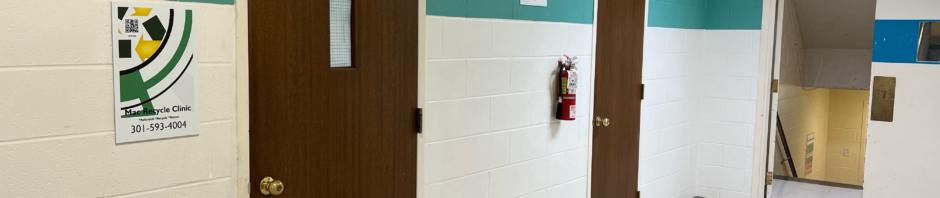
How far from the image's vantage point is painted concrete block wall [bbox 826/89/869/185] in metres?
7.16

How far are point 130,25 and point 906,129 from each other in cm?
373

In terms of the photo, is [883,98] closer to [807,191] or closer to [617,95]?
[617,95]

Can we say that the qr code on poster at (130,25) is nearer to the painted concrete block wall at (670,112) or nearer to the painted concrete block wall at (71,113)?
the painted concrete block wall at (71,113)

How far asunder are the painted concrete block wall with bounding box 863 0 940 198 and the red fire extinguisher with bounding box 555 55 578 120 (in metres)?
1.69

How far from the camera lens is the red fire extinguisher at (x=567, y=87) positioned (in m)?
3.37

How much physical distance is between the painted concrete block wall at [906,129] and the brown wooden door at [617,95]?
1.23 meters

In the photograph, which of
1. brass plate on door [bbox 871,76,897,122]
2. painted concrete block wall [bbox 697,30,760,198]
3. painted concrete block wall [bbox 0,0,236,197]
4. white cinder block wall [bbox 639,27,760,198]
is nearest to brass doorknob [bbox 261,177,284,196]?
painted concrete block wall [bbox 0,0,236,197]

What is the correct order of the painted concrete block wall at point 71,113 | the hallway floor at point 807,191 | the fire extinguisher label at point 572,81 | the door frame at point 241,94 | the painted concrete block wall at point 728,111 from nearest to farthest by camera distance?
the painted concrete block wall at point 71,113 < the door frame at point 241,94 < the fire extinguisher label at point 572,81 < the painted concrete block wall at point 728,111 < the hallway floor at point 807,191

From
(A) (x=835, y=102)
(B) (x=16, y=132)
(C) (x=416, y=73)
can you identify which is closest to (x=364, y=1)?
(C) (x=416, y=73)

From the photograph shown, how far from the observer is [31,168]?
1.69 metres

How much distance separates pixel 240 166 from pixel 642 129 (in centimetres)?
270

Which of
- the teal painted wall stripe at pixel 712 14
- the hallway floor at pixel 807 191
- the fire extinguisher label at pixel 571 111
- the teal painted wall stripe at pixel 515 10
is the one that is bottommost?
the hallway floor at pixel 807 191

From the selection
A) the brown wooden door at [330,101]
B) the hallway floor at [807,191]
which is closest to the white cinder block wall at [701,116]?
the hallway floor at [807,191]

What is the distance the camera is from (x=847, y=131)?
724 cm
